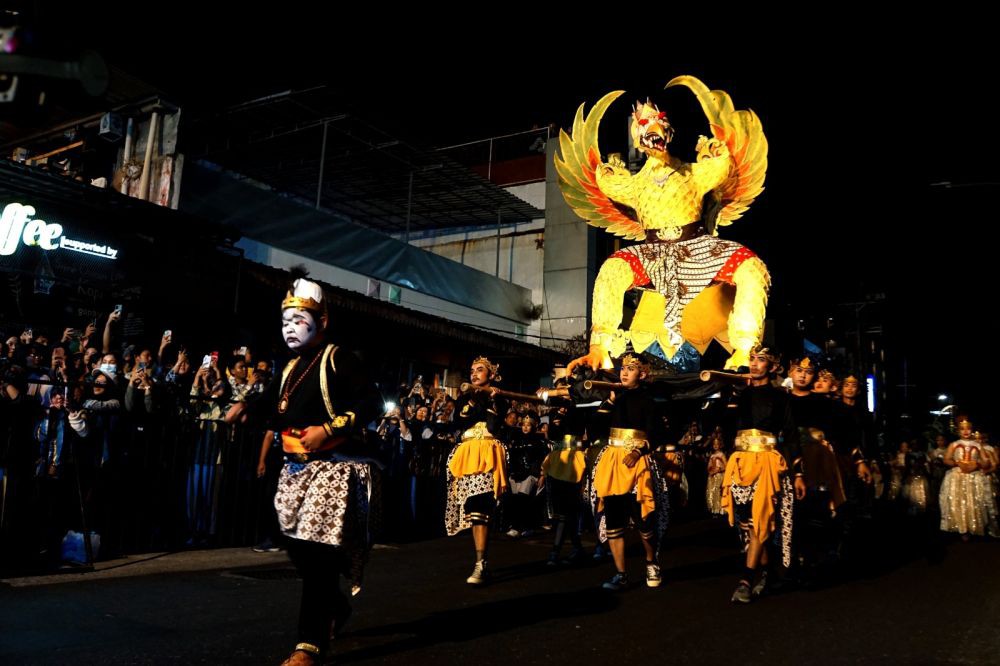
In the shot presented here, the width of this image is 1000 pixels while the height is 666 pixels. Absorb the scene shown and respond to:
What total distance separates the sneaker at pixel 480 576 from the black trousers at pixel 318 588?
9.42 feet

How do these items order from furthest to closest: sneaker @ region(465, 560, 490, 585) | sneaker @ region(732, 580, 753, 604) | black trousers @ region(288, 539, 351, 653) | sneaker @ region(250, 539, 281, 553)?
1. sneaker @ region(250, 539, 281, 553)
2. sneaker @ region(465, 560, 490, 585)
3. sneaker @ region(732, 580, 753, 604)
4. black trousers @ region(288, 539, 351, 653)

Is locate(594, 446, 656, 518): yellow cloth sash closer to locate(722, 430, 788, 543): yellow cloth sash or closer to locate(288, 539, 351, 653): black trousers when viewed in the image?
locate(722, 430, 788, 543): yellow cloth sash

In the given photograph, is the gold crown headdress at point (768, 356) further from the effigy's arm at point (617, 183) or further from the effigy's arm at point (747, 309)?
the effigy's arm at point (617, 183)

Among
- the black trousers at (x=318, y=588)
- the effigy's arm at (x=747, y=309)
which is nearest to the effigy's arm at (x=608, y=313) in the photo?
the effigy's arm at (x=747, y=309)

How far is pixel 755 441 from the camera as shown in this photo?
23.1ft

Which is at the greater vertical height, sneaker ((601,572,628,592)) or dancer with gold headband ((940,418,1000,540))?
dancer with gold headband ((940,418,1000,540))

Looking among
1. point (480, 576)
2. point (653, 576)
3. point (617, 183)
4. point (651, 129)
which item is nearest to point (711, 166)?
point (651, 129)

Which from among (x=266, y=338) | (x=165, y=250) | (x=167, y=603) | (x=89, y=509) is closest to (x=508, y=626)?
(x=167, y=603)

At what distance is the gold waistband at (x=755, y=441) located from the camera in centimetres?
700

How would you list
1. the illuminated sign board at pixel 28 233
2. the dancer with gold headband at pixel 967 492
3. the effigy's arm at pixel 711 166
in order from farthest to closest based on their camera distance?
the dancer with gold headband at pixel 967 492, the illuminated sign board at pixel 28 233, the effigy's arm at pixel 711 166

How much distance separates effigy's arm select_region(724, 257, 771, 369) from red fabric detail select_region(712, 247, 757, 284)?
4 cm

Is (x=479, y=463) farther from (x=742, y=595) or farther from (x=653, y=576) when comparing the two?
(x=742, y=595)

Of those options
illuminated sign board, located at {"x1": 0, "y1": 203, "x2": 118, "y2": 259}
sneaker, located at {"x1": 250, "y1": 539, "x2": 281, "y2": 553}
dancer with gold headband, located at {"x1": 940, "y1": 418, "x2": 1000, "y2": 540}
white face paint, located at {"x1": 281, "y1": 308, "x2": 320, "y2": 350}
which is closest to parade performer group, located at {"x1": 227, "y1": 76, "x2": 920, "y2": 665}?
white face paint, located at {"x1": 281, "y1": 308, "x2": 320, "y2": 350}

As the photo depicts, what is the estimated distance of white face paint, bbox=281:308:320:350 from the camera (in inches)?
177
